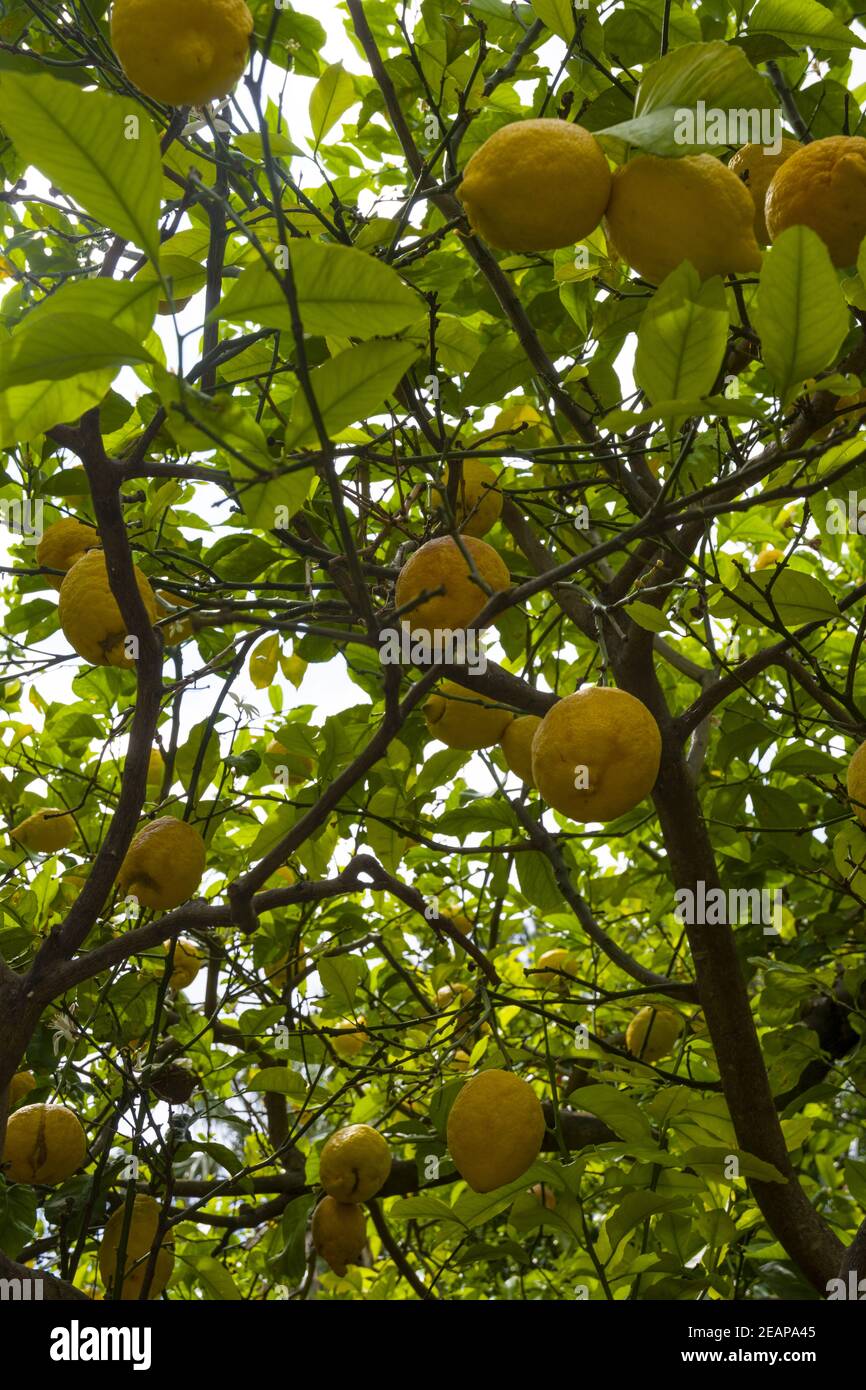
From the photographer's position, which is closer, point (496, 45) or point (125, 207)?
point (125, 207)

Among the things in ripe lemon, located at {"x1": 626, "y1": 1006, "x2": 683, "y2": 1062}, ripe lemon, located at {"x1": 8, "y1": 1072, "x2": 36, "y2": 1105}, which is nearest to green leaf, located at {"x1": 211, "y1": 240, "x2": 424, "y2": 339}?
ripe lemon, located at {"x1": 8, "y1": 1072, "x2": 36, "y2": 1105}

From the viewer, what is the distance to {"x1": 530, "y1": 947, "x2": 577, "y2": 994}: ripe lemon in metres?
2.25

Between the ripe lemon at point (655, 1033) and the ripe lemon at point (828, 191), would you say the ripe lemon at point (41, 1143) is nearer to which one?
the ripe lemon at point (655, 1033)

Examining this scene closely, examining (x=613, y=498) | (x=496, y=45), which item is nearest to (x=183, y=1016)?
(x=613, y=498)

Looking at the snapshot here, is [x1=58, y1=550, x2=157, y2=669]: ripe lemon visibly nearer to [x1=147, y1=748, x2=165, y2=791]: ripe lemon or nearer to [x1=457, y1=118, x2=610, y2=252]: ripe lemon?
[x1=457, y1=118, x2=610, y2=252]: ripe lemon

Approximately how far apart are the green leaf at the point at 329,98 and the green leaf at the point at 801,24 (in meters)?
0.58

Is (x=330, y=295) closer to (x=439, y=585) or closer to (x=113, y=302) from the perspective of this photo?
(x=113, y=302)

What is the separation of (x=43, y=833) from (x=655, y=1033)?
118 cm

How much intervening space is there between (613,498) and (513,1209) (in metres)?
1.15

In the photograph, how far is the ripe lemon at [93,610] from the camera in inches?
50.3

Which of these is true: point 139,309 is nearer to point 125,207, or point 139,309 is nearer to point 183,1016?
point 125,207

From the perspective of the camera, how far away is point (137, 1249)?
162 cm
